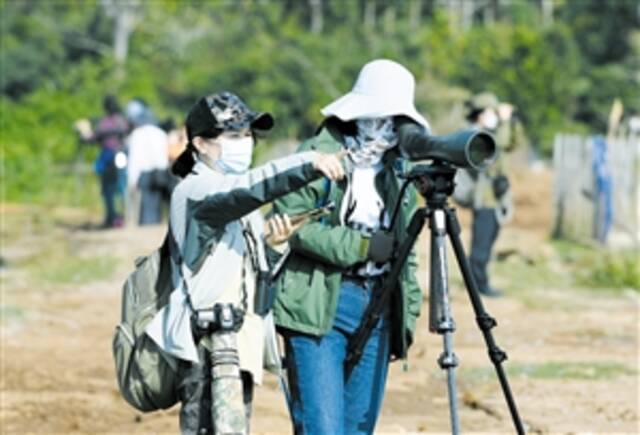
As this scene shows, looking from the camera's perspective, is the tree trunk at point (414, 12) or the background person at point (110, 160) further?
the tree trunk at point (414, 12)

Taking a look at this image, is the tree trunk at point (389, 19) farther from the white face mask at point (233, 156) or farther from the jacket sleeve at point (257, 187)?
the jacket sleeve at point (257, 187)

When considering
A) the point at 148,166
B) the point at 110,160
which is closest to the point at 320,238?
the point at 148,166

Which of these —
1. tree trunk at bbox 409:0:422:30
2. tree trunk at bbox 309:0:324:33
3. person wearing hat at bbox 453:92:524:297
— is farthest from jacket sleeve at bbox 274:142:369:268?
tree trunk at bbox 409:0:422:30

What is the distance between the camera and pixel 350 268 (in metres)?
6.58

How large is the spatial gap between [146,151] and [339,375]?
47.4 feet

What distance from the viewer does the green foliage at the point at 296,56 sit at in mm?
55250

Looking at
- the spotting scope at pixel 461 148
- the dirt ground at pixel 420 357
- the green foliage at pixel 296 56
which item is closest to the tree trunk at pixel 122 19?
the green foliage at pixel 296 56

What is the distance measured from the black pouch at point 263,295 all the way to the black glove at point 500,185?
9.78m

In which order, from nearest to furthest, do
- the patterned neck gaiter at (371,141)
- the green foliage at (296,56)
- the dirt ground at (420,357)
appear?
1. the patterned neck gaiter at (371,141)
2. the dirt ground at (420,357)
3. the green foliage at (296,56)

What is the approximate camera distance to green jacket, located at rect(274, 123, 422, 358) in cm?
648

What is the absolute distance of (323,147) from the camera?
6504 millimetres

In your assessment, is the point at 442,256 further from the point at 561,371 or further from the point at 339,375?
the point at 561,371

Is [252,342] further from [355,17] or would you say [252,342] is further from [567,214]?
[355,17]

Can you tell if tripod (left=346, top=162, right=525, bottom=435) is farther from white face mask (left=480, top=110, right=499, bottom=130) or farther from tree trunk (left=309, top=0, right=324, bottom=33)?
tree trunk (left=309, top=0, right=324, bottom=33)
